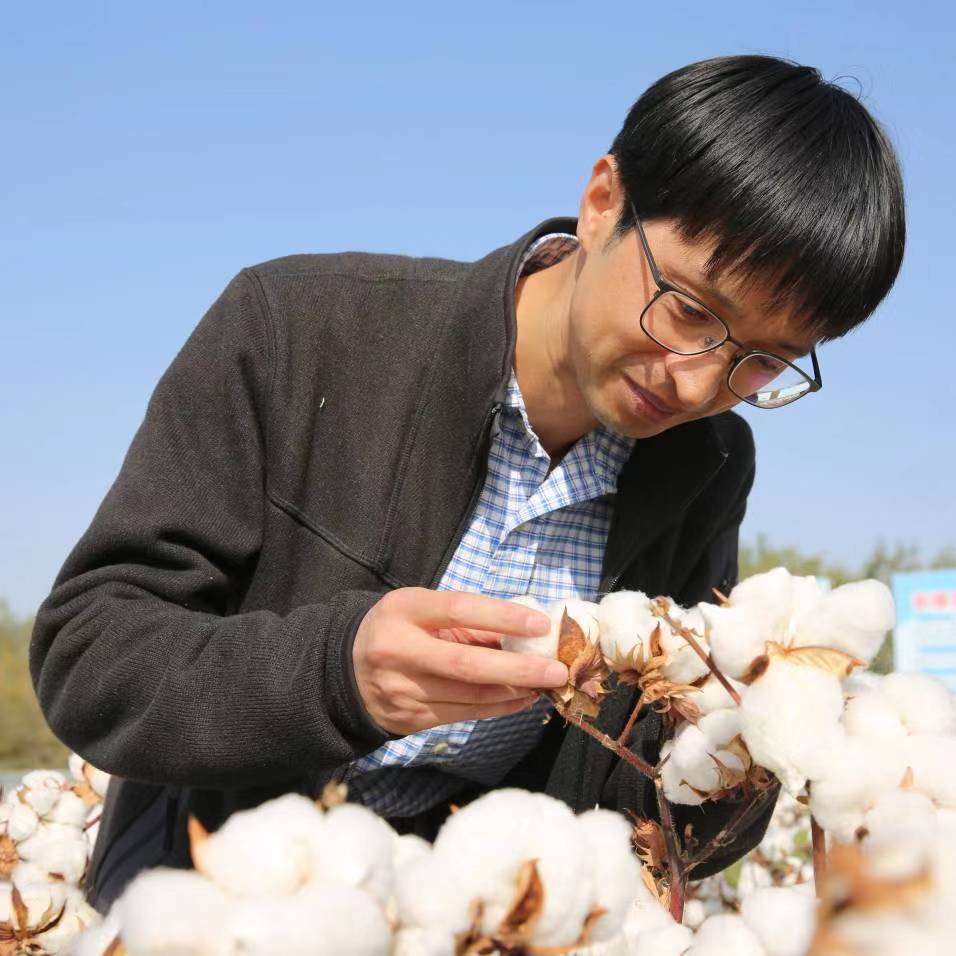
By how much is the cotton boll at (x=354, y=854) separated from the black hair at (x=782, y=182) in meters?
0.82

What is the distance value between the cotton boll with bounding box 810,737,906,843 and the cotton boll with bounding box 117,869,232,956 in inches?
13.0

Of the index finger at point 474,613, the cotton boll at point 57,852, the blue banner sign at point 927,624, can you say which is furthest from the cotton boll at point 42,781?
the blue banner sign at point 927,624

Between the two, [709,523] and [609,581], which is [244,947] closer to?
Answer: [609,581]

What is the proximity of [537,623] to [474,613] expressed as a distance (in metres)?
0.05

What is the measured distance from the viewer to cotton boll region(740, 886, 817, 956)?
1.67 feet

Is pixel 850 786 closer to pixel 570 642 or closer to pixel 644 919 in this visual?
pixel 644 919

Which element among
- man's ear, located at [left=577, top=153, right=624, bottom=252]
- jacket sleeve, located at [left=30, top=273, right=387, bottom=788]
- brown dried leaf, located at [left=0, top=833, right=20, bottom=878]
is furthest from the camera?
brown dried leaf, located at [left=0, top=833, right=20, bottom=878]

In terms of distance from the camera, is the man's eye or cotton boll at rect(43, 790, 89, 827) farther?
cotton boll at rect(43, 790, 89, 827)

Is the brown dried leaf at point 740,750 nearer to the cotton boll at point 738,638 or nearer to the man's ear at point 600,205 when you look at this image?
the cotton boll at point 738,638

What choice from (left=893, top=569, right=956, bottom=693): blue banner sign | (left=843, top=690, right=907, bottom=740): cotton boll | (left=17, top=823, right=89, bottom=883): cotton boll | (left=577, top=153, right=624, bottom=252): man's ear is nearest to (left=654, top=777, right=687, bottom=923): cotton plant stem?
(left=843, top=690, right=907, bottom=740): cotton boll

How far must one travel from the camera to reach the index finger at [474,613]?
0.81 meters

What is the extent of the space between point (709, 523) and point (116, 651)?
2.92 ft

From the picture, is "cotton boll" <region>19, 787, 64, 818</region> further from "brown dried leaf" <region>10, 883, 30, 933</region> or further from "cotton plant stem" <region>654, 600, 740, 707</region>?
"cotton plant stem" <region>654, 600, 740, 707</region>

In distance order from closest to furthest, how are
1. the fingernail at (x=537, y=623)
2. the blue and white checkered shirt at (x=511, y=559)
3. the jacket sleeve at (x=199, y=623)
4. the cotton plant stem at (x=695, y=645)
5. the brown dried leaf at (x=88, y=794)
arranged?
1. the cotton plant stem at (x=695, y=645)
2. the fingernail at (x=537, y=623)
3. the jacket sleeve at (x=199, y=623)
4. the blue and white checkered shirt at (x=511, y=559)
5. the brown dried leaf at (x=88, y=794)
